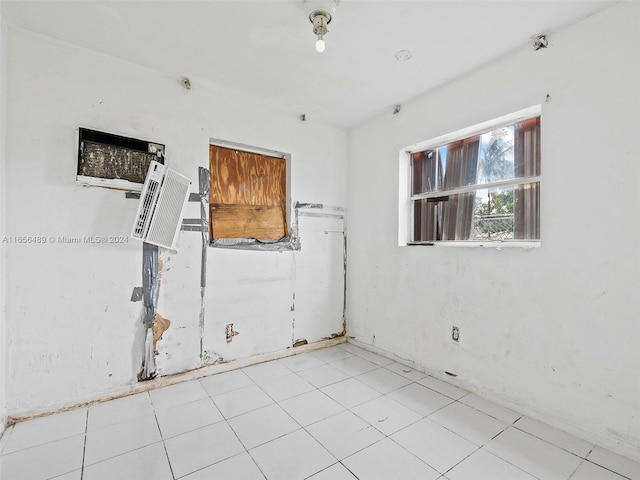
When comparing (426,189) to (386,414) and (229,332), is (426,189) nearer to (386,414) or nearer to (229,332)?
(386,414)

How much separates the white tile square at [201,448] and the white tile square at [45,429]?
2.15ft

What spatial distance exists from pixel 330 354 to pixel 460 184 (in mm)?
2070

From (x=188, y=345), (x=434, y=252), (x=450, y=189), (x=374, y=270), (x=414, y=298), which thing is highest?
(x=450, y=189)

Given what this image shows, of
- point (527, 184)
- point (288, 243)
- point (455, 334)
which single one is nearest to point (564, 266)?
point (527, 184)

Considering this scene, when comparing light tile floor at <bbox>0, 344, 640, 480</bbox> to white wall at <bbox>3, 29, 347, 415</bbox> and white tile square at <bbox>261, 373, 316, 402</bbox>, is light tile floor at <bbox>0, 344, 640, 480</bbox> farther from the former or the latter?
white wall at <bbox>3, 29, 347, 415</bbox>

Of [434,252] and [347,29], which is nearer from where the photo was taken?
[347,29]

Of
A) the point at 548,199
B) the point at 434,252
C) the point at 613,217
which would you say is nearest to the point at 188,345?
the point at 434,252

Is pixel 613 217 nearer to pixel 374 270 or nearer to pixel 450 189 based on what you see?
pixel 450 189

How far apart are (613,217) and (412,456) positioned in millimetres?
1733

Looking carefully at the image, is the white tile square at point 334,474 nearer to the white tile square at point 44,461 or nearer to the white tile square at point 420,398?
the white tile square at point 420,398

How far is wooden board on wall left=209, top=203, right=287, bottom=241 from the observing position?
2.82m

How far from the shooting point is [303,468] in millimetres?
1574

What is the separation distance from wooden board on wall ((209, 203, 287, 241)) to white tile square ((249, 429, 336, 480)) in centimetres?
173

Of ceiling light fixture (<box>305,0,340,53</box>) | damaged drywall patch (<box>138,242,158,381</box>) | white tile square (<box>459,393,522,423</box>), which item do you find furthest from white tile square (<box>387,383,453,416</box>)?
ceiling light fixture (<box>305,0,340,53</box>)
